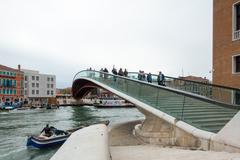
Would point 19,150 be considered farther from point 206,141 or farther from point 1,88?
point 1,88

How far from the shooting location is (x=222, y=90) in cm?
1474

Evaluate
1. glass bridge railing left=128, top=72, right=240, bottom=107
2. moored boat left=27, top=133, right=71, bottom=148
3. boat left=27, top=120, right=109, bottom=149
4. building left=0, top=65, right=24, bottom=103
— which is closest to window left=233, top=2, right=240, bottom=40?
glass bridge railing left=128, top=72, right=240, bottom=107

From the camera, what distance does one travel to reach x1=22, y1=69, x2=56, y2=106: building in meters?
89.3

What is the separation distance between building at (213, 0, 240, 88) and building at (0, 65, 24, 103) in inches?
2633

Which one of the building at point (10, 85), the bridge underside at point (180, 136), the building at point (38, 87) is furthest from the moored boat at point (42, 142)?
the building at point (38, 87)

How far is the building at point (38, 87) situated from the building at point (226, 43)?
242 feet

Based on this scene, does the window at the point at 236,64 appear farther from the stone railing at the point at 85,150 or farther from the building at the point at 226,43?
the stone railing at the point at 85,150

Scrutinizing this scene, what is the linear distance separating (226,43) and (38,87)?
79.4 metres

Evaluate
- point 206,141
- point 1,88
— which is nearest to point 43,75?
point 1,88

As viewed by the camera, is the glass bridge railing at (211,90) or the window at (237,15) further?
the window at (237,15)

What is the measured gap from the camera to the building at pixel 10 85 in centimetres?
7788

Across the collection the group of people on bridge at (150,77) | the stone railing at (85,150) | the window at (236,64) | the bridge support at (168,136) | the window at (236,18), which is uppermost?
the window at (236,18)

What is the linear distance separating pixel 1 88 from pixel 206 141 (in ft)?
253

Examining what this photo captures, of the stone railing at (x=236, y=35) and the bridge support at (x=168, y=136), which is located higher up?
the stone railing at (x=236, y=35)
